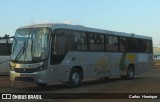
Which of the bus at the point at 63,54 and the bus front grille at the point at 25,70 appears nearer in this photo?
the bus front grille at the point at 25,70

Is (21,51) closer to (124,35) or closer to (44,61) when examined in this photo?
(44,61)

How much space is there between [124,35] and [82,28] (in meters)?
5.89

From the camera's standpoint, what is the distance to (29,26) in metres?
20.6

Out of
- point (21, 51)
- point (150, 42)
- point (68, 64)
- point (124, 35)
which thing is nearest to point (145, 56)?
point (150, 42)

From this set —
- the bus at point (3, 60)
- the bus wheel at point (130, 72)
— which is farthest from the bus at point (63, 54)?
the bus at point (3, 60)

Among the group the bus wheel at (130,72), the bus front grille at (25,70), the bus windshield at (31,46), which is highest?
the bus windshield at (31,46)

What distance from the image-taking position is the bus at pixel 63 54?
19422 millimetres

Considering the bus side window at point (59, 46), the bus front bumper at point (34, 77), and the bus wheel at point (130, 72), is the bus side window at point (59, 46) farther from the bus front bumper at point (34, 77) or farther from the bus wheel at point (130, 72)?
the bus wheel at point (130, 72)

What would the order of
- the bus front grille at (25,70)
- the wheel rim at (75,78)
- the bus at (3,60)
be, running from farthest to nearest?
1. the bus at (3,60)
2. the wheel rim at (75,78)
3. the bus front grille at (25,70)

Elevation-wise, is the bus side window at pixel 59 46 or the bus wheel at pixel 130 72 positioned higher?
the bus side window at pixel 59 46

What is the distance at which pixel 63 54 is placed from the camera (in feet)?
67.1

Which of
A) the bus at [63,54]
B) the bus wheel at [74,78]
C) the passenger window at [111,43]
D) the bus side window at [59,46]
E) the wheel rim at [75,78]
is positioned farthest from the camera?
the passenger window at [111,43]

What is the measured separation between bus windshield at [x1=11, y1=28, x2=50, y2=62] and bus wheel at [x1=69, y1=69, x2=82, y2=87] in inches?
95.2

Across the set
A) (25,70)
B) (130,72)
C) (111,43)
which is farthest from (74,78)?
(130,72)
